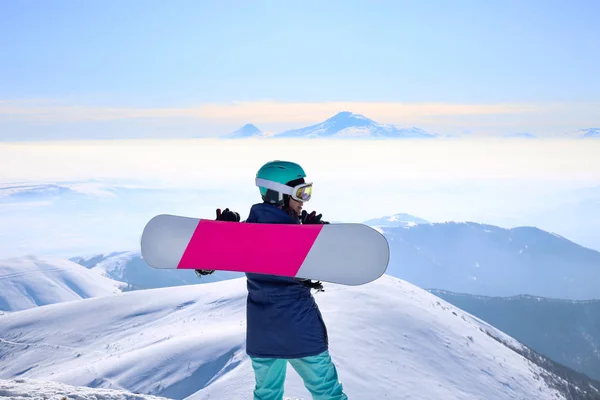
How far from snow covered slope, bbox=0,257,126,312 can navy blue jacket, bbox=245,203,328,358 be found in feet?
536

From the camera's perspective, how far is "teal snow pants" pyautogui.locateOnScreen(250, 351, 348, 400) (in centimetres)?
558

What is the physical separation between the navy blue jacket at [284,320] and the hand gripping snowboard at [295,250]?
0.43ft

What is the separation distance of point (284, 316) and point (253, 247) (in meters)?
0.73

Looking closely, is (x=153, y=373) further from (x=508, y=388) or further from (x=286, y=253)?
(x=286, y=253)

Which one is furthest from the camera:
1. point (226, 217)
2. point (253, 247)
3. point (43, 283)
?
point (43, 283)

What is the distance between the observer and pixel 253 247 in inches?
221

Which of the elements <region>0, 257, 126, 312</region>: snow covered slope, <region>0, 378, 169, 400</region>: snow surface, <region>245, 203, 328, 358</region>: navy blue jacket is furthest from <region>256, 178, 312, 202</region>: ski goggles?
<region>0, 257, 126, 312</region>: snow covered slope

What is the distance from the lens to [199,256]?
5926 millimetres

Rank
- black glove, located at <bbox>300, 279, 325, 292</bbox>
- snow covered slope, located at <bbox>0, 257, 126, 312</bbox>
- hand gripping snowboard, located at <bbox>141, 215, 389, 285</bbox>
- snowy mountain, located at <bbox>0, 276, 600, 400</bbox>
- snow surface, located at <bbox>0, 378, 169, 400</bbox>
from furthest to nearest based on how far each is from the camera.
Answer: snow covered slope, located at <bbox>0, 257, 126, 312</bbox>
snowy mountain, located at <bbox>0, 276, 600, 400</bbox>
snow surface, located at <bbox>0, 378, 169, 400</bbox>
black glove, located at <bbox>300, 279, 325, 292</bbox>
hand gripping snowboard, located at <bbox>141, 215, 389, 285</bbox>

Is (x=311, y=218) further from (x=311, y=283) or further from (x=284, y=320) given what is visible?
(x=284, y=320)

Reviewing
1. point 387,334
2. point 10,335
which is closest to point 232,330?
point 387,334

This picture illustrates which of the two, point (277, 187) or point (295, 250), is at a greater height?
point (277, 187)

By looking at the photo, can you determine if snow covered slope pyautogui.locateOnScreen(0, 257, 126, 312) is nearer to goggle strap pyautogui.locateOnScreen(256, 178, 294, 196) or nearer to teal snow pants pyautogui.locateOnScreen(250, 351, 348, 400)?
teal snow pants pyautogui.locateOnScreen(250, 351, 348, 400)

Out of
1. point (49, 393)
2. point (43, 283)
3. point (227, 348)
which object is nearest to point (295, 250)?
point (49, 393)
